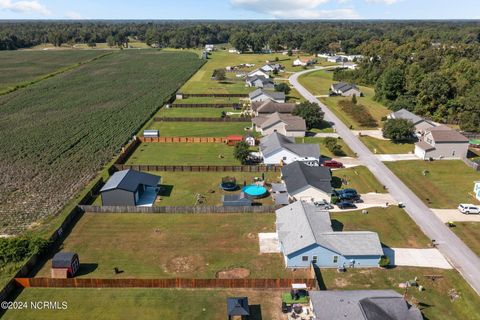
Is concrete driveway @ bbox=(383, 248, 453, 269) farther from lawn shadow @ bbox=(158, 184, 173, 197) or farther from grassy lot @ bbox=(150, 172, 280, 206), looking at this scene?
lawn shadow @ bbox=(158, 184, 173, 197)

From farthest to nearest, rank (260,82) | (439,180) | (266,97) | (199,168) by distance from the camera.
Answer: (260,82)
(266,97)
(199,168)
(439,180)

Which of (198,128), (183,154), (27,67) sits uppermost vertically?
(27,67)

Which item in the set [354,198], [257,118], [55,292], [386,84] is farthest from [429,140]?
[55,292]

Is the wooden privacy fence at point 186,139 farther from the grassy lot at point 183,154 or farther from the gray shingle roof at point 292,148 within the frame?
the gray shingle roof at point 292,148

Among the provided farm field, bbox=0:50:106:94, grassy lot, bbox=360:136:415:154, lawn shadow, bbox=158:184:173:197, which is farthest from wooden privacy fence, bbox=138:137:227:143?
farm field, bbox=0:50:106:94

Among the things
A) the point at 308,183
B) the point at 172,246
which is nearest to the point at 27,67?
the point at 172,246

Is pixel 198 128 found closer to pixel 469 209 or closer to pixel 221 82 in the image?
pixel 469 209

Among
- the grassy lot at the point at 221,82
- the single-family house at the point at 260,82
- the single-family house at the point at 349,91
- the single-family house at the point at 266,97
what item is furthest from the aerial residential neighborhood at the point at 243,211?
the single-family house at the point at 260,82
